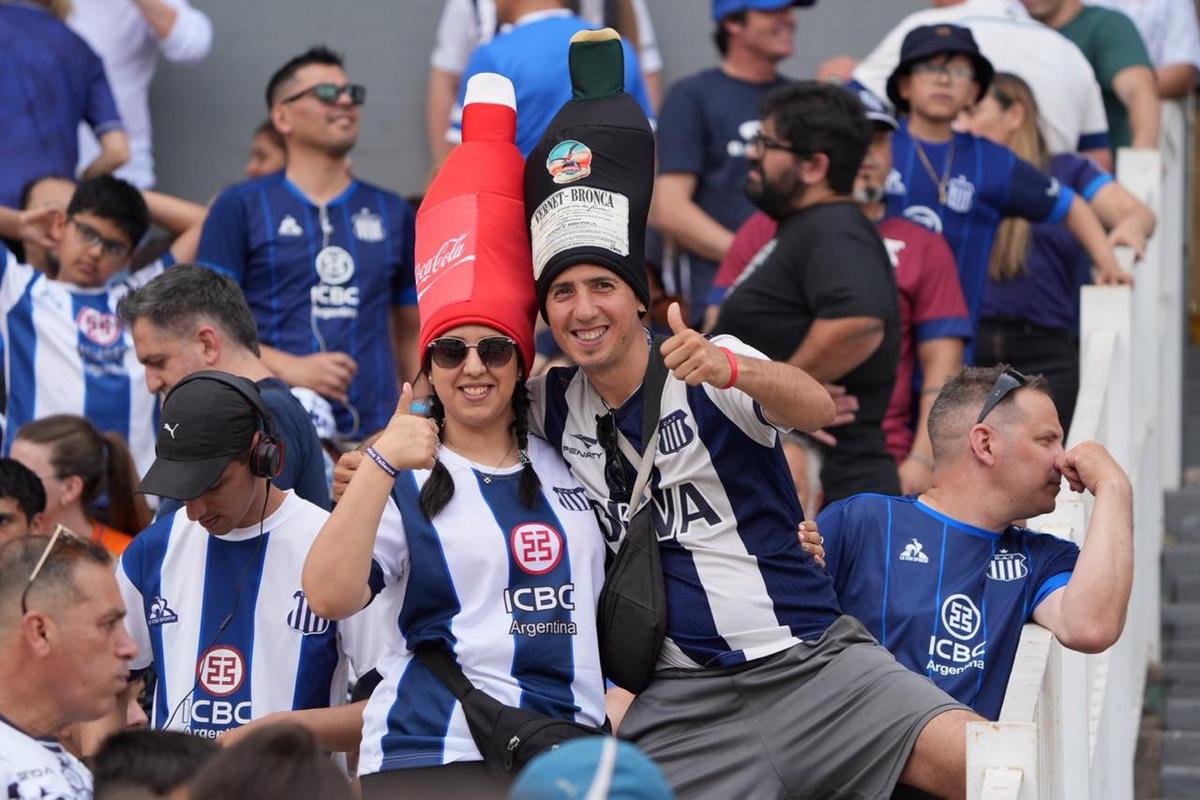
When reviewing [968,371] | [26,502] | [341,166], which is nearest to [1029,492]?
[968,371]

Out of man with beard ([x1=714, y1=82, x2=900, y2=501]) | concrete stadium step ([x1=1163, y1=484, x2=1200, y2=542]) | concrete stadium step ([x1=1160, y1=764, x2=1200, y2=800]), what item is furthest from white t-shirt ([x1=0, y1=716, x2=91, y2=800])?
concrete stadium step ([x1=1163, y1=484, x2=1200, y2=542])

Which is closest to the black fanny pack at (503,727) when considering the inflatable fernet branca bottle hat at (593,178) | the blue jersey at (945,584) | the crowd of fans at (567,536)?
the crowd of fans at (567,536)

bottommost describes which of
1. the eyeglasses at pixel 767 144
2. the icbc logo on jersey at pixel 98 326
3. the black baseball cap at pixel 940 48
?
the icbc logo on jersey at pixel 98 326

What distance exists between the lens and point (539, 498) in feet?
13.6

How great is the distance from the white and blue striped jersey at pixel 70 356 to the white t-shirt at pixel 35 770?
10.3ft

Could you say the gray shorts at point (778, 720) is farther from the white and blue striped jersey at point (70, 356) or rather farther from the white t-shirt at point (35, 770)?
the white and blue striped jersey at point (70, 356)

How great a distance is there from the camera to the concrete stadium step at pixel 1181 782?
21.6ft

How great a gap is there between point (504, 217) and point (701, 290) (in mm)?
3525

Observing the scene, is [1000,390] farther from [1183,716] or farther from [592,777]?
[1183,716]

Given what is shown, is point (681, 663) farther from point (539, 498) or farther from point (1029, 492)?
point (1029, 492)

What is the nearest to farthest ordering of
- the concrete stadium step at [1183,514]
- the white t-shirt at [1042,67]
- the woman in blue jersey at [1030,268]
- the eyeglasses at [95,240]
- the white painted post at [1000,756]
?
the white painted post at [1000,756] → the eyeglasses at [95,240] → the woman in blue jersey at [1030,268] → the white t-shirt at [1042,67] → the concrete stadium step at [1183,514]

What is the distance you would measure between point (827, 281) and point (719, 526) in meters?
1.86

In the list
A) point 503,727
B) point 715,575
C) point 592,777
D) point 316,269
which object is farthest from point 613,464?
point 316,269

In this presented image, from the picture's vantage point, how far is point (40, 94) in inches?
311
